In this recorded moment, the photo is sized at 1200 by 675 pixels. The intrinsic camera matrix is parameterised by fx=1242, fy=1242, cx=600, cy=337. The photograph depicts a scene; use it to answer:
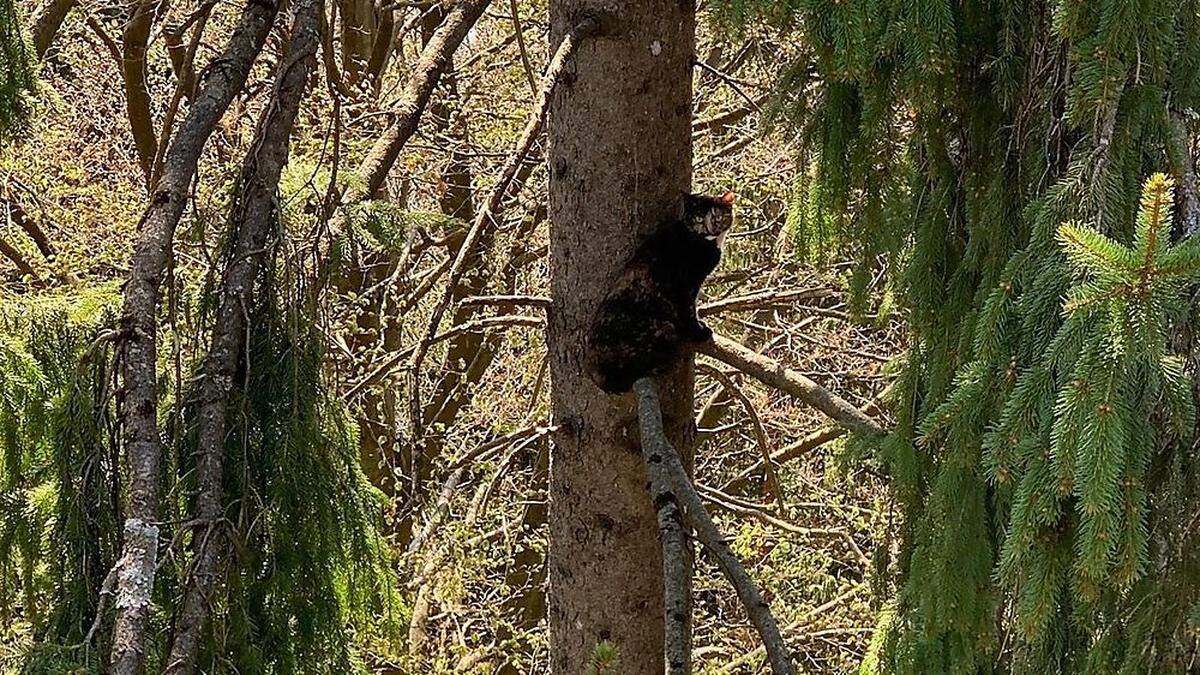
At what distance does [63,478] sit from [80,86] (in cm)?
462

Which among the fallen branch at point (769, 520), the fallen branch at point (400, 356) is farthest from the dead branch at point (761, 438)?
the fallen branch at point (400, 356)

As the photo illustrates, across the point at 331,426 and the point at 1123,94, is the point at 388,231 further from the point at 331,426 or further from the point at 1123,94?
the point at 1123,94

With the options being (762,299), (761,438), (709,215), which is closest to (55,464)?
(709,215)

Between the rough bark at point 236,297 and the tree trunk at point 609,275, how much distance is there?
0.46 m

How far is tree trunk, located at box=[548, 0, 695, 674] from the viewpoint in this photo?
1980 millimetres

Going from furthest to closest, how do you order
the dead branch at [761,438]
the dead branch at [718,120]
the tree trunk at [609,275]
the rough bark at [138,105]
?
1. the rough bark at [138,105]
2. the dead branch at [718,120]
3. the dead branch at [761,438]
4. the tree trunk at [609,275]

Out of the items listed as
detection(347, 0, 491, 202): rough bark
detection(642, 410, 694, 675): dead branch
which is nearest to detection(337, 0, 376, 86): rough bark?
detection(347, 0, 491, 202): rough bark

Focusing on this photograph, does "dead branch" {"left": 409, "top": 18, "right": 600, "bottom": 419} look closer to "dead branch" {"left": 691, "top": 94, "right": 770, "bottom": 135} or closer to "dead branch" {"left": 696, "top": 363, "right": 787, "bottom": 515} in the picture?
"dead branch" {"left": 696, "top": 363, "right": 787, "bottom": 515}

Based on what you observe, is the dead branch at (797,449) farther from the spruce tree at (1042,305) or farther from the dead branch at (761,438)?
the spruce tree at (1042,305)

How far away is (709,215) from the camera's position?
6.37 feet

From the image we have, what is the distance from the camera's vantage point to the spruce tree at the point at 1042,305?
1.17 metres

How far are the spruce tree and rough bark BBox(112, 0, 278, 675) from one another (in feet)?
2.36

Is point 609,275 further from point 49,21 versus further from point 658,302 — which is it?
point 49,21

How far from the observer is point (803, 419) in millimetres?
5508
